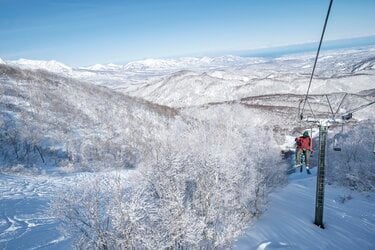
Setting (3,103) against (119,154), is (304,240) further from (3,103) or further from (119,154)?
(3,103)

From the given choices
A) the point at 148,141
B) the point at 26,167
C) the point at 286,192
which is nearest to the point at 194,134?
the point at 148,141

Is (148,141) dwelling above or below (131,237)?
below

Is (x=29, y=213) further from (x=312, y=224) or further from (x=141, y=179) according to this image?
(x=312, y=224)

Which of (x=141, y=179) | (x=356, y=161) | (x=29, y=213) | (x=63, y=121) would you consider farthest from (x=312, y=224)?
(x=63, y=121)

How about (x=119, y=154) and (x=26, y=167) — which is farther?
(x=119, y=154)

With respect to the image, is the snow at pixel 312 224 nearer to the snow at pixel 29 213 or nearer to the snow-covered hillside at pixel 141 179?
the snow-covered hillside at pixel 141 179

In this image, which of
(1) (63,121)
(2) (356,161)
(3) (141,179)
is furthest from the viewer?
(1) (63,121)

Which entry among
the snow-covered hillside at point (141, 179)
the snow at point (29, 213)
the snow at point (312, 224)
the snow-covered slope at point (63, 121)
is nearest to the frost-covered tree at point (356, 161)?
the snow-covered hillside at point (141, 179)

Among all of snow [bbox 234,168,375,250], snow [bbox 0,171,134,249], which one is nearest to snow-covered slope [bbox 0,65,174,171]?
snow [bbox 0,171,134,249]

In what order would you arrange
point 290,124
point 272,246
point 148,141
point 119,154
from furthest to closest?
point 290,124 → point 148,141 → point 119,154 → point 272,246
